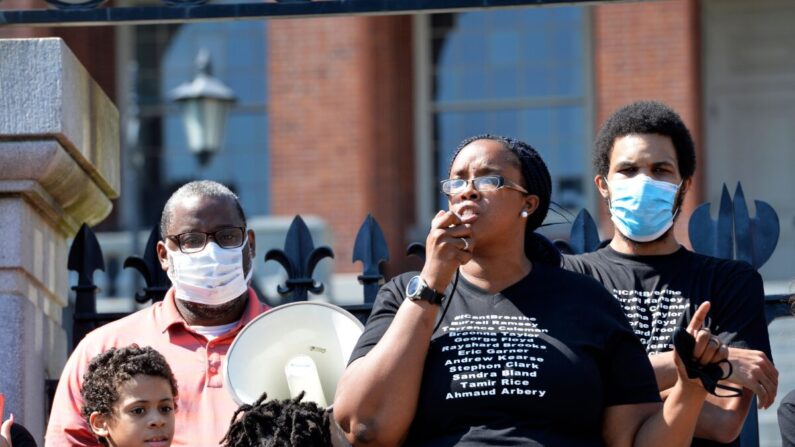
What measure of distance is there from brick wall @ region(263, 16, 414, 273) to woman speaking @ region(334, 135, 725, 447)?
14.7 m

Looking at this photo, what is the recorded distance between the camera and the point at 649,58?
19422 mm

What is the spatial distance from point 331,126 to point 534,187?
48.8 ft

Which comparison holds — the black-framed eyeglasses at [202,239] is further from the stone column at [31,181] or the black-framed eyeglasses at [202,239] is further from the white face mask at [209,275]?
the stone column at [31,181]

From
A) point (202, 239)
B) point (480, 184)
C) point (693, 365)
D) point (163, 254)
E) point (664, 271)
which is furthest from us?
point (163, 254)

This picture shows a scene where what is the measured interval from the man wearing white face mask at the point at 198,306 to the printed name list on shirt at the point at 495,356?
1.07 metres

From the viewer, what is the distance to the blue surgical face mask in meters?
5.71

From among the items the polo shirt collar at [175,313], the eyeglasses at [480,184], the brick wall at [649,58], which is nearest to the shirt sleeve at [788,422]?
the eyeglasses at [480,184]

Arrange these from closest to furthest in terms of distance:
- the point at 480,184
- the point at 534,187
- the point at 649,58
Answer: the point at 480,184 → the point at 534,187 → the point at 649,58

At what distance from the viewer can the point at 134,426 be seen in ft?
17.0

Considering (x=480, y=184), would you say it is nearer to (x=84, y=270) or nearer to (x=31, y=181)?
(x=31, y=181)

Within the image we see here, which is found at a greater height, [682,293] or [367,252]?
[367,252]

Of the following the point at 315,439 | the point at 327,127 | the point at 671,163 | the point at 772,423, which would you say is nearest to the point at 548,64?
the point at 327,127

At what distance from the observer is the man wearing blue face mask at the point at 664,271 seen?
5.21 meters

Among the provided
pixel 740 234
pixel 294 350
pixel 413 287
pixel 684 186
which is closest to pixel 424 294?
pixel 413 287
